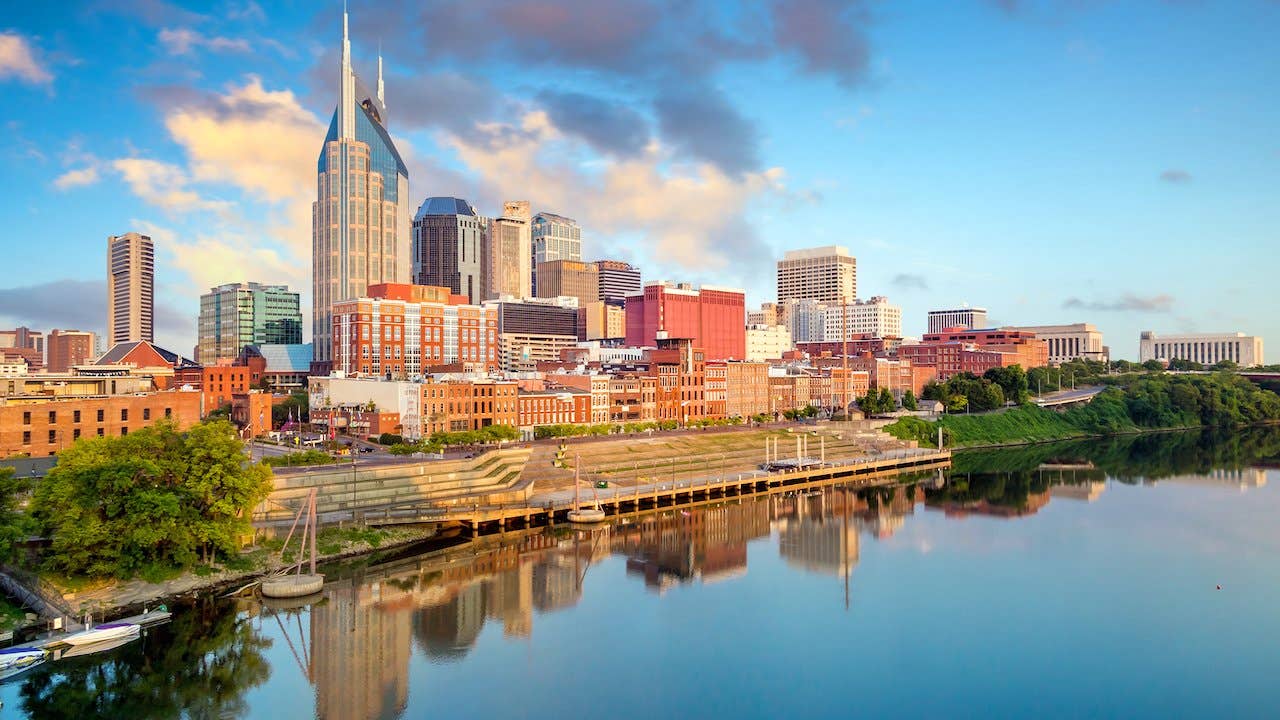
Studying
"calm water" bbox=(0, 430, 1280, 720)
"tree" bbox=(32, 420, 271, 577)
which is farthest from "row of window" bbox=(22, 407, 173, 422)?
"calm water" bbox=(0, 430, 1280, 720)

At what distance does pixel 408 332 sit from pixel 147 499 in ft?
384

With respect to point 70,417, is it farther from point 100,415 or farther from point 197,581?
point 197,581

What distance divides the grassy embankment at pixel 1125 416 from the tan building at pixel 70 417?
3611 inches

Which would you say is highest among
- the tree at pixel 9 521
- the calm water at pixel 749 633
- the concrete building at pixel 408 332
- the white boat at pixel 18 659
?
the concrete building at pixel 408 332

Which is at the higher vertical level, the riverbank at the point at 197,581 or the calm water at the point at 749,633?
the riverbank at the point at 197,581

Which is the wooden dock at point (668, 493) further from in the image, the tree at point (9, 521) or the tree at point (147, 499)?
the tree at point (9, 521)

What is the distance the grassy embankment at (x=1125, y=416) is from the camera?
141625 mm

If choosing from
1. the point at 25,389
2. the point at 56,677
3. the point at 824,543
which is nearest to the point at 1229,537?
the point at 824,543

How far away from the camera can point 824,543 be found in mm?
71062

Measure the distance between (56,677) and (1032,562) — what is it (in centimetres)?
5683

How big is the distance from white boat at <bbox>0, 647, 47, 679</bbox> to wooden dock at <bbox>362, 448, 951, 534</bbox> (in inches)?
1019

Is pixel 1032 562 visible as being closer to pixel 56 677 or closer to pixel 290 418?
pixel 56 677

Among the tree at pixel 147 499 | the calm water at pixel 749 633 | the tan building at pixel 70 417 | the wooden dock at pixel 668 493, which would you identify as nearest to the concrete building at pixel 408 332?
the wooden dock at pixel 668 493

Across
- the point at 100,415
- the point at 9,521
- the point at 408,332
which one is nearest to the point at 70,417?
the point at 100,415
